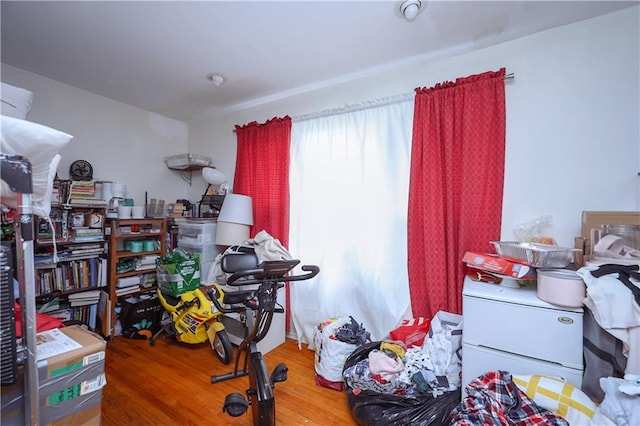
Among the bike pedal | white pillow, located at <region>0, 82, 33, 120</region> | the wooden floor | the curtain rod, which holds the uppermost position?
the curtain rod

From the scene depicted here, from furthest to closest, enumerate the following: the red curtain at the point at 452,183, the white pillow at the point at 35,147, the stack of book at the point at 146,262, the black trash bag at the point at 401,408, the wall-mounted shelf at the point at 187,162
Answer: the wall-mounted shelf at the point at 187,162 → the stack of book at the point at 146,262 → the red curtain at the point at 452,183 → the black trash bag at the point at 401,408 → the white pillow at the point at 35,147

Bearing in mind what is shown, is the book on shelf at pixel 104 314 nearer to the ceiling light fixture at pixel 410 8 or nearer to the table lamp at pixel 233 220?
the table lamp at pixel 233 220

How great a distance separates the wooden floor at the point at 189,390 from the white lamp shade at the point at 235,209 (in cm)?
118

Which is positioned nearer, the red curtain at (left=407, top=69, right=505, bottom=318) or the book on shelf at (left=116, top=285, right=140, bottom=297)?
the red curtain at (left=407, top=69, right=505, bottom=318)

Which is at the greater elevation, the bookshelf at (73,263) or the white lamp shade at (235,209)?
the white lamp shade at (235,209)

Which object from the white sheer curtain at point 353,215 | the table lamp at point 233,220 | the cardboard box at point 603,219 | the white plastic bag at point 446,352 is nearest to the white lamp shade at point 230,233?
the table lamp at point 233,220

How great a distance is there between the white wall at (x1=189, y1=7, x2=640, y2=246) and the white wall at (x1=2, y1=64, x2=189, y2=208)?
3.17m

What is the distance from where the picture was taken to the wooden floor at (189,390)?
5.22 feet

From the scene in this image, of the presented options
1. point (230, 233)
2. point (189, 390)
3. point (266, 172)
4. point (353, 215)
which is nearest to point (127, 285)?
point (230, 233)

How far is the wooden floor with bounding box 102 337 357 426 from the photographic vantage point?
5.22 ft

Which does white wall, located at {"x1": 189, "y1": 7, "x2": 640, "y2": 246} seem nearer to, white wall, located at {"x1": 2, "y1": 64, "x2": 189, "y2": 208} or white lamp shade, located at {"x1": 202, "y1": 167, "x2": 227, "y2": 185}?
white lamp shade, located at {"x1": 202, "y1": 167, "x2": 227, "y2": 185}

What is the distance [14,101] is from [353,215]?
203cm

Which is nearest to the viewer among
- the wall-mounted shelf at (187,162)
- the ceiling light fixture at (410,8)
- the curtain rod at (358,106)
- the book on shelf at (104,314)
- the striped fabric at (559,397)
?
the striped fabric at (559,397)

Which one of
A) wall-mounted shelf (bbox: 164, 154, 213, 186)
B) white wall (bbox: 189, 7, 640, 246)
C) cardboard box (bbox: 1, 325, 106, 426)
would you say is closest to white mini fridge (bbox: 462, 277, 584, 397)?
white wall (bbox: 189, 7, 640, 246)
